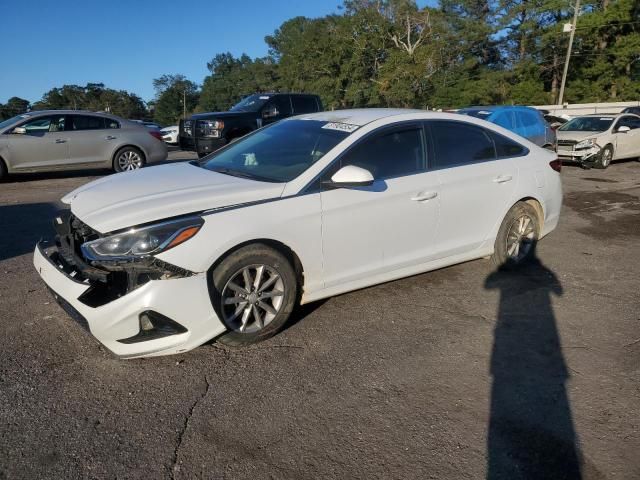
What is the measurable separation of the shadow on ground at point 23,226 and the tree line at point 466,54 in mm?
46787

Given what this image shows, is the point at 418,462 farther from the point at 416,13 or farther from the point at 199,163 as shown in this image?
the point at 416,13

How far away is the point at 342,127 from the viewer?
4.13m

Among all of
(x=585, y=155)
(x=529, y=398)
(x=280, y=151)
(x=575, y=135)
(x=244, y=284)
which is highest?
(x=280, y=151)

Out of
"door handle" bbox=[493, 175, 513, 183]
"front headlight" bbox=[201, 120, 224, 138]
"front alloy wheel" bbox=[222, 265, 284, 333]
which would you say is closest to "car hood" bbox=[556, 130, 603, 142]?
"front headlight" bbox=[201, 120, 224, 138]

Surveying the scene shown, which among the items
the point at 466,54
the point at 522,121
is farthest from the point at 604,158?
the point at 466,54

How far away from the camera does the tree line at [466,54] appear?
4472 centimetres

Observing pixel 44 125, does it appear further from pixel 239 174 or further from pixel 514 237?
pixel 514 237

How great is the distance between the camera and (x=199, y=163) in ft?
14.8

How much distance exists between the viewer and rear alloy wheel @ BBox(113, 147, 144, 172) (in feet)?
37.3

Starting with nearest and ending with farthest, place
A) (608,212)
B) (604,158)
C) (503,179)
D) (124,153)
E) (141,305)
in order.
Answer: (141,305)
(503,179)
(608,212)
(124,153)
(604,158)

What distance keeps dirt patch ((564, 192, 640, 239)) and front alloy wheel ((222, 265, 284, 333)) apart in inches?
199

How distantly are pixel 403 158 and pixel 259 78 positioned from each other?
102478 mm

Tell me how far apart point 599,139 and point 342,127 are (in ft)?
40.3

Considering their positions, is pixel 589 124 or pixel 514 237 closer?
pixel 514 237
